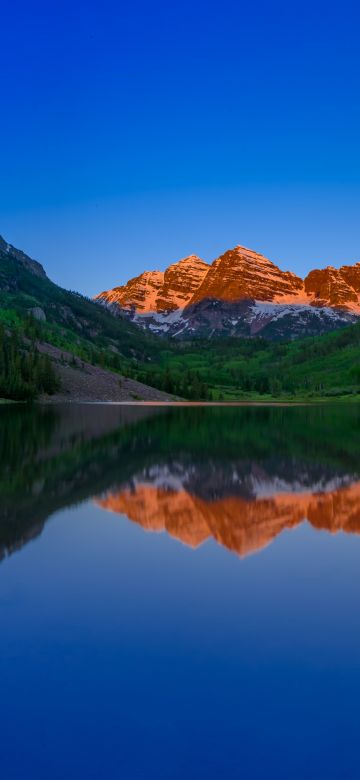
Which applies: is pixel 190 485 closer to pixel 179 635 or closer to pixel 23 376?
pixel 179 635

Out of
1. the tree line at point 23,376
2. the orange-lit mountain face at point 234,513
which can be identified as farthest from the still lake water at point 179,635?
the tree line at point 23,376

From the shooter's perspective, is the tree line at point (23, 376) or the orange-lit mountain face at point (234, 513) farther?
the tree line at point (23, 376)

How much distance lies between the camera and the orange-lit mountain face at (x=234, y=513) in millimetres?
22531

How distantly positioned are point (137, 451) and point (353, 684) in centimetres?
4062

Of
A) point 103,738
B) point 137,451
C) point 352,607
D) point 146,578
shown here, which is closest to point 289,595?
point 352,607

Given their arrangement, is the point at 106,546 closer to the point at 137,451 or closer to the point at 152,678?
the point at 152,678

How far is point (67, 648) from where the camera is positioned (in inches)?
500

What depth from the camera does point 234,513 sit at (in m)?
26.0

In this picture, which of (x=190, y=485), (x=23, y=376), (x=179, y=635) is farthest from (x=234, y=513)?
(x=23, y=376)

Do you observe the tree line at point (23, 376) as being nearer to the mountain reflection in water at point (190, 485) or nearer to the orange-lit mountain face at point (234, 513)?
the mountain reflection in water at point (190, 485)

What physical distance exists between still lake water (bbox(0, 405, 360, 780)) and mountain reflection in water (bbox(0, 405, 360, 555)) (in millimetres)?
183

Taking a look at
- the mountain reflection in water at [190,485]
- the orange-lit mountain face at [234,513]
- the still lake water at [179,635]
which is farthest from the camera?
the mountain reflection in water at [190,485]

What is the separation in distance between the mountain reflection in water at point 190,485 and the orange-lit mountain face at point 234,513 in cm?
4

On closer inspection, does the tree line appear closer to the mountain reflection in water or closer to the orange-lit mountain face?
the mountain reflection in water
